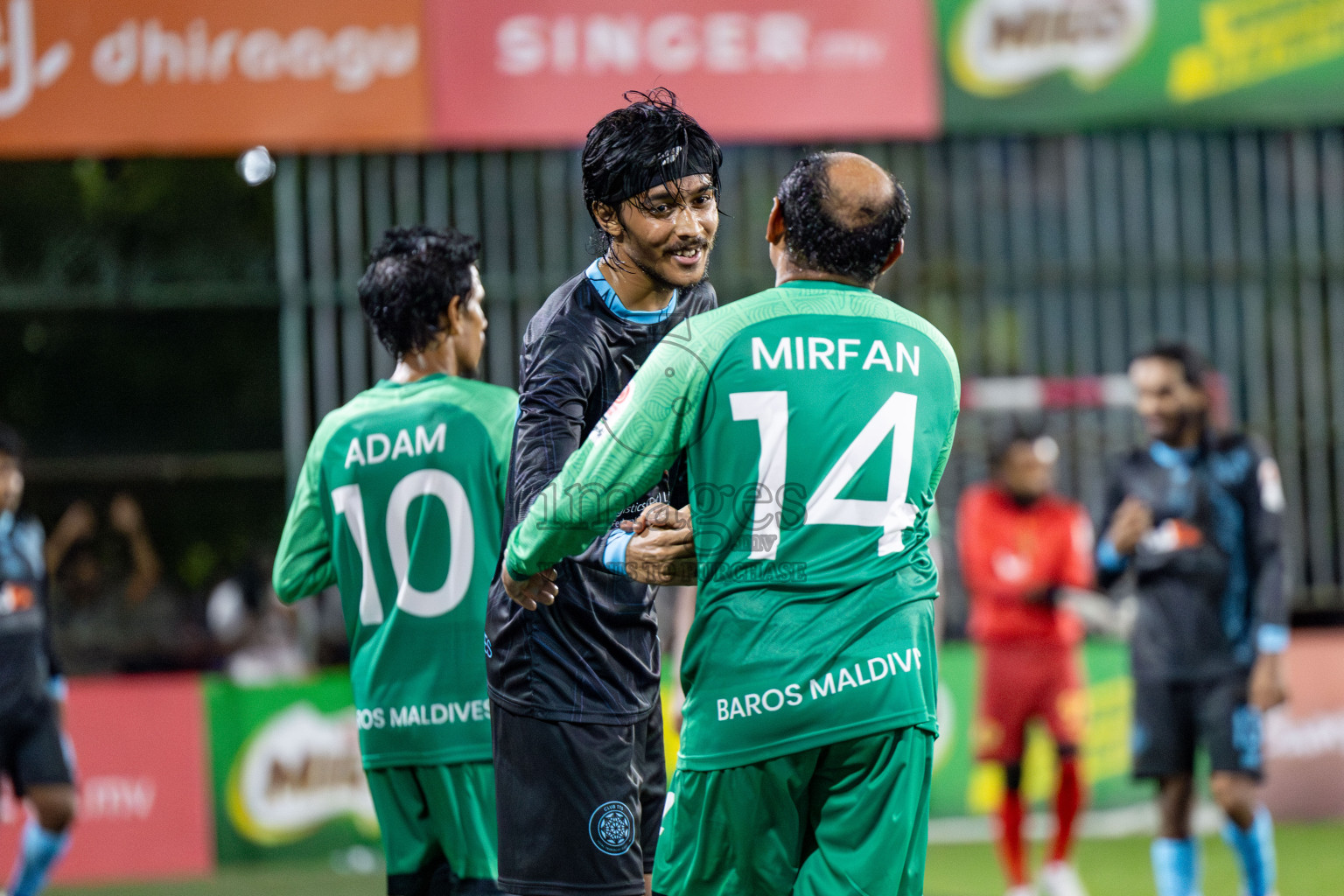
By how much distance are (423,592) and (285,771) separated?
523cm

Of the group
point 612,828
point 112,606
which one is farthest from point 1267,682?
point 112,606

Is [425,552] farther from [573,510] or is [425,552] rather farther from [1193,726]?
[1193,726]

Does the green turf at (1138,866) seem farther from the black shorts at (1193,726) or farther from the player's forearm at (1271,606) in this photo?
the player's forearm at (1271,606)

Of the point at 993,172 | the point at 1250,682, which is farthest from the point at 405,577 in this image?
the point at 993,172

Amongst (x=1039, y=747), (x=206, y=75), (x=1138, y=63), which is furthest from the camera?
(x=1039, y=747)

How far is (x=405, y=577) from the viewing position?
3793mm

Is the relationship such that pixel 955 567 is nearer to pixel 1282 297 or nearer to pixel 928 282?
pixel 928 282

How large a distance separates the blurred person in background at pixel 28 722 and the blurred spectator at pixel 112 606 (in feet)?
11.7

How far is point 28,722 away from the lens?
22.4ft

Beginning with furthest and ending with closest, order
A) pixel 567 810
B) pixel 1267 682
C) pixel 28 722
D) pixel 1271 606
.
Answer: pixel 28 722 < pixel 1271 606 < pixel 1267 682 < pixel 567 810

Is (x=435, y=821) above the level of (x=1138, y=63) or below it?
below

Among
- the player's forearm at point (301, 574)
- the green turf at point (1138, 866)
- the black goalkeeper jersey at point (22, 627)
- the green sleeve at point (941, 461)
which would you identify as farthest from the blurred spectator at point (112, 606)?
the green sleeve at point (941, 461)

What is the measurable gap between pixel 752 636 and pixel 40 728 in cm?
510

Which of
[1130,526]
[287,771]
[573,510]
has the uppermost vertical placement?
[573,510]
